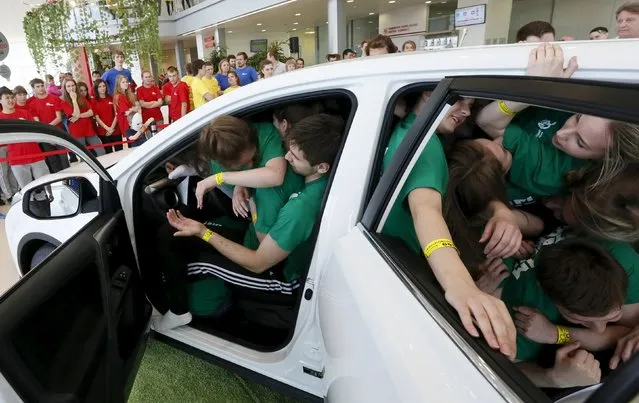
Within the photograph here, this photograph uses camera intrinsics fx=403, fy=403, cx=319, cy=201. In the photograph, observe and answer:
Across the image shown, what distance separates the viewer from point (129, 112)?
6496mm

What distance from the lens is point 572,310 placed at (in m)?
1.06

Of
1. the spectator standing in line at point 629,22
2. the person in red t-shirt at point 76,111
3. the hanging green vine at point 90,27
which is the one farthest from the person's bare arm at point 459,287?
the hanging green vine at point 90,27

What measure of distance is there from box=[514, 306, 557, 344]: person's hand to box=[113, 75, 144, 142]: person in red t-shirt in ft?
21.7

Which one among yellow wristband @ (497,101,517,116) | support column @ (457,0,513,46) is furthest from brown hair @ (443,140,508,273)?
support column @ (457,0,513,46)

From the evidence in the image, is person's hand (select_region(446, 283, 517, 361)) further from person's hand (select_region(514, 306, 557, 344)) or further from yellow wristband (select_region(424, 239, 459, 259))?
person's hand (select_region(514, 306, 557, 344))

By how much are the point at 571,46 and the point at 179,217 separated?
146 centimetres

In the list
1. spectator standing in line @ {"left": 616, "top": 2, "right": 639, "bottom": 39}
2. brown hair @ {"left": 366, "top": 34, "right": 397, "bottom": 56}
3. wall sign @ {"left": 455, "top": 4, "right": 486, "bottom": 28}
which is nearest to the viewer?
spectator standing in line @ {"left": 616, "top": 2, "right": 639, "bottom": 39}

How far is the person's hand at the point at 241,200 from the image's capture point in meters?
1.89

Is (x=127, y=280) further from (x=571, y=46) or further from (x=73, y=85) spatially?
(x=73, y=85)

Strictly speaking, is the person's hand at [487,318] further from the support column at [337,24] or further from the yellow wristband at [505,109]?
the support column at [337,24]

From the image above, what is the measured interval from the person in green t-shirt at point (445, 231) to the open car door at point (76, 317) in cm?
89

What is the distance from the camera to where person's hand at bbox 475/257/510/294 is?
49.3 inches

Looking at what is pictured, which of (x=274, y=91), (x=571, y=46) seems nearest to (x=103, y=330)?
(x=274, y=91)

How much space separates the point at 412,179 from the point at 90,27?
10218mm
